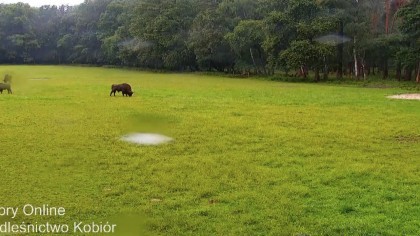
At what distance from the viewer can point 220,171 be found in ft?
32.0

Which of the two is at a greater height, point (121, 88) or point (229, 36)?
point (229, 36)

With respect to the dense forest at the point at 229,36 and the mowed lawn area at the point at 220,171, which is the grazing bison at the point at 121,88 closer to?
the mowed lawn area at the point at 220,171

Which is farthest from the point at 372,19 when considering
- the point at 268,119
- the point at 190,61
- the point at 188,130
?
the point at 188,130

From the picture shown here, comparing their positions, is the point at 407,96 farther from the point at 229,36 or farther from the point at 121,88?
the point at 229,36

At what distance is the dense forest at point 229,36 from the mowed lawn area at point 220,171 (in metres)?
22.1

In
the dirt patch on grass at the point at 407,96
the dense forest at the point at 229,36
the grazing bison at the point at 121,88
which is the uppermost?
the dense forest at the point at 229,36

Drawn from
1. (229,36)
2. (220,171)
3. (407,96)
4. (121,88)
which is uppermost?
(229,36)

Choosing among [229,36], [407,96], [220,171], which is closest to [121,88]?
[220,171]

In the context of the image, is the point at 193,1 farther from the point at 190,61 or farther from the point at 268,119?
the point at 268,119

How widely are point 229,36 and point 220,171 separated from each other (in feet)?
127

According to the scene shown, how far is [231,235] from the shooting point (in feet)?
21.4

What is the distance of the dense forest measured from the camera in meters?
39.2

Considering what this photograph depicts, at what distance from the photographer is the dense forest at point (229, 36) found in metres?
39.2

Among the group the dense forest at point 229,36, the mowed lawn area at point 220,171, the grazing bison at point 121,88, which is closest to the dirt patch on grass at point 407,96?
the mowed lawn area at point 220,171
